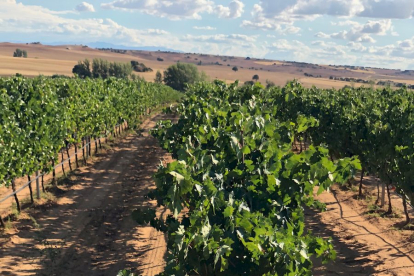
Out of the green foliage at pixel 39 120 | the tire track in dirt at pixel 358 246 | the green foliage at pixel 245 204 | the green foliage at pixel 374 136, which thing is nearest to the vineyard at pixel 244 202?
the green foliage at pixel 245 204

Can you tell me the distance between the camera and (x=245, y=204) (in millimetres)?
6414

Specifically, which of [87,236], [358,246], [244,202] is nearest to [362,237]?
[358,246]

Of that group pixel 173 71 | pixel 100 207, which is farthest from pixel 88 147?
pixel 173 71

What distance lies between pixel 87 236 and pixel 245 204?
8.84 meters

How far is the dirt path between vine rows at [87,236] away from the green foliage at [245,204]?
17.0ft

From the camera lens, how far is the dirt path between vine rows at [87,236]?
11.4 metres

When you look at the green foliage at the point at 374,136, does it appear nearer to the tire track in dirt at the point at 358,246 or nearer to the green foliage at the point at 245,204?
the tire track in dirt at the point at 358,246

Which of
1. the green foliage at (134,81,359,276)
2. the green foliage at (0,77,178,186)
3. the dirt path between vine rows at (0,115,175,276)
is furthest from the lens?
the green foliage at (0,77,178,186)

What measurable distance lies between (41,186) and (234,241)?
1515cm

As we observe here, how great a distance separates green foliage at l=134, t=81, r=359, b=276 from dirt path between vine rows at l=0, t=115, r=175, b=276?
518 centimetres

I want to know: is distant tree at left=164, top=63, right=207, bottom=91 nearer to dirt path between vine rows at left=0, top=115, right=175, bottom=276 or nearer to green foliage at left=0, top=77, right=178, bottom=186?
green foliage at left=0, top=77, right=178, bottom=186

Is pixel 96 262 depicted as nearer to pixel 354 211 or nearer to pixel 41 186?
pixel 41 186

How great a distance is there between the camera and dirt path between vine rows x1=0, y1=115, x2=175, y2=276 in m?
11.4

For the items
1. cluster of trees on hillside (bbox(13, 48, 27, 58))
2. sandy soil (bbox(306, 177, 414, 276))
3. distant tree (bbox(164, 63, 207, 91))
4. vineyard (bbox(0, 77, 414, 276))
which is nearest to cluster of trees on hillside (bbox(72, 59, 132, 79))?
distant tree (bbox(164, 63, 207, 91))
